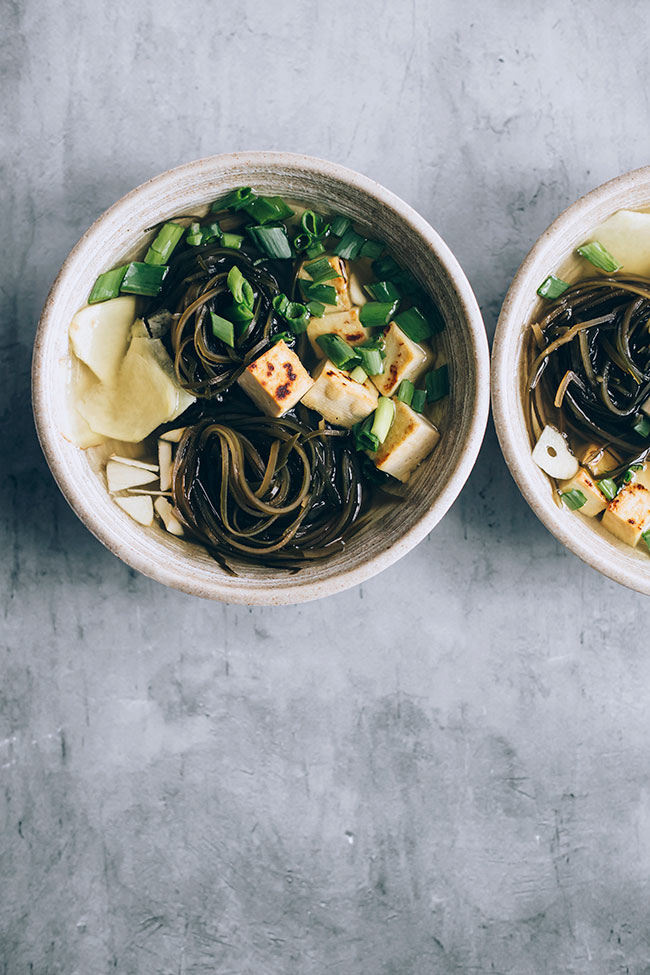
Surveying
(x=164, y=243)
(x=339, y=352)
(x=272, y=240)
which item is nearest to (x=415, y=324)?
(x=339, y=352)

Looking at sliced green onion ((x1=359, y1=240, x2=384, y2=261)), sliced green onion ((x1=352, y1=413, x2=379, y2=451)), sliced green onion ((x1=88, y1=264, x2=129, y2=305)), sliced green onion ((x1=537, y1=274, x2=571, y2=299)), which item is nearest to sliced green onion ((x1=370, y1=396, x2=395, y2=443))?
sliced green onion ((x1=352, y1=413, x2=379, y2=451))

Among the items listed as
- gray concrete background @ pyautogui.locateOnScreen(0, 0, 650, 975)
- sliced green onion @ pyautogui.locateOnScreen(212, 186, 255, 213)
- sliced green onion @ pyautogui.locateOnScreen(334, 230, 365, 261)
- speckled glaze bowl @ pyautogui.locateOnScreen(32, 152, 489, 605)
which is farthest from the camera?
gray concrete background @ pyautogui.locateOnScreen(0, 0, 650, 975)

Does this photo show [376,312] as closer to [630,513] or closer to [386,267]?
[386,267]

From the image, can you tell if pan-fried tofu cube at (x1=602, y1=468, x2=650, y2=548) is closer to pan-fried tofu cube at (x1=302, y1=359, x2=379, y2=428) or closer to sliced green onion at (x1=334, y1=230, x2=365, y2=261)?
pan-fried tofu cube at (x1=302, y1=359, x2=379, y2=428)

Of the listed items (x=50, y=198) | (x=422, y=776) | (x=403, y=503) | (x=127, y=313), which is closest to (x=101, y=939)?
(x=422, y=776)

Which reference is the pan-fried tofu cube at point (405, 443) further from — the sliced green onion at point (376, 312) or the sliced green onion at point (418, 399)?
the sliced green onion at point (376, 312)

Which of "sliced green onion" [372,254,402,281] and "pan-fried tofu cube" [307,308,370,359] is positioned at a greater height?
"sliced green onion" [372,254,402,281]

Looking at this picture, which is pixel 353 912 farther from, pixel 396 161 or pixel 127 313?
pixel 396 161
